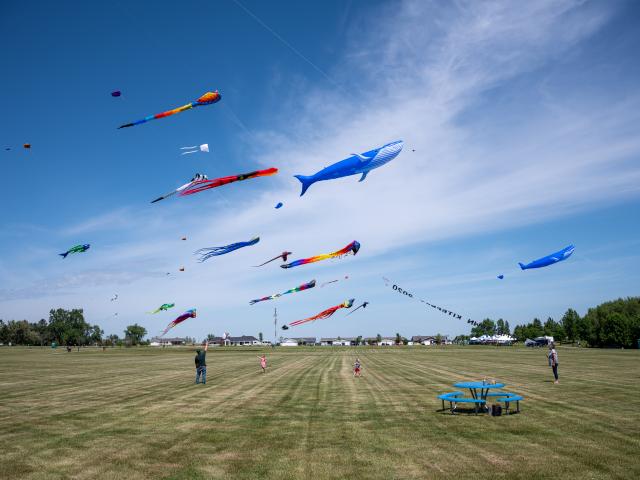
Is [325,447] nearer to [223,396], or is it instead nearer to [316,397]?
[316,397]

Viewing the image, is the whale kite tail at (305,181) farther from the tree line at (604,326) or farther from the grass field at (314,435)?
the tree line at (604,326)

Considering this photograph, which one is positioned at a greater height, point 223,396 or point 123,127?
point 123,127

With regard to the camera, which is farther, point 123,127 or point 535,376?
point 535,376

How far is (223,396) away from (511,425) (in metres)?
13.0

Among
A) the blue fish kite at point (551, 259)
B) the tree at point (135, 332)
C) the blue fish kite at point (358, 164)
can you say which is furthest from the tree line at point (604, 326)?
the tree at point (135, 332)

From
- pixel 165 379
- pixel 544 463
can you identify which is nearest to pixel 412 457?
pixel 544 463

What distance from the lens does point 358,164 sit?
15383mm

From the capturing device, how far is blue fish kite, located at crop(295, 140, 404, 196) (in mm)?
15156

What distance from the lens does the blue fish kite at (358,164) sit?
15.2 metres

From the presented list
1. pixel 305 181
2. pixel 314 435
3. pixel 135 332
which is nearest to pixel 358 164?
pixel 305 181

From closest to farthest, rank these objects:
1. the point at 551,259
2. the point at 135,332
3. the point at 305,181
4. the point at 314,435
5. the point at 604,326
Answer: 1. the point at 314,435
2. the point at 305,181
3. the point at 551,259
4. the point at 604,326
5. the point at 135,332

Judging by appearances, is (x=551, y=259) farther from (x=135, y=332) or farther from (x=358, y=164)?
(x=135, y=332)

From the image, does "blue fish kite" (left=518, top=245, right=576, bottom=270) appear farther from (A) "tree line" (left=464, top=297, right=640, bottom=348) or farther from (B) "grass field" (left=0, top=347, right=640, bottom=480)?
(A) "tree line" (left=464, top=297, right=640, bottom=348)

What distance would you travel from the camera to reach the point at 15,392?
73.0 ft
